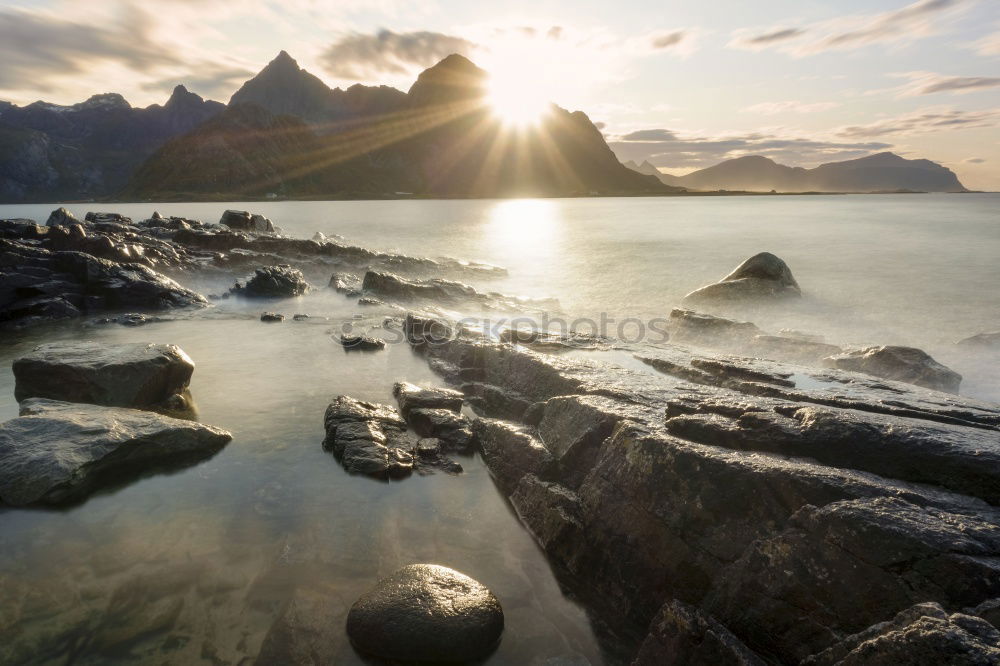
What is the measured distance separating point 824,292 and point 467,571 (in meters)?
36.5

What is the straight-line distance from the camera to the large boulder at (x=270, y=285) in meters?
25.5

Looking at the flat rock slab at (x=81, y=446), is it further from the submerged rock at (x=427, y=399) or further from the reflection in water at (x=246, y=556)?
the submerged rock at (x=427, y=399)

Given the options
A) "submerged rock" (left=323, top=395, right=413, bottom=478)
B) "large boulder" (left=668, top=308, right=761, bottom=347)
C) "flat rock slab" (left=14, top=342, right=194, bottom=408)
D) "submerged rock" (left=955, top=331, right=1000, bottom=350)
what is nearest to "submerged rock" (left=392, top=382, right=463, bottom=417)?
"submerged rock" (left=323, top=395, right=413, bottom=478)

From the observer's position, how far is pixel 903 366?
13.0 m

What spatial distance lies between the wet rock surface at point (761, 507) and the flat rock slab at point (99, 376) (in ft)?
24.0

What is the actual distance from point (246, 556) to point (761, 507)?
6116 mm

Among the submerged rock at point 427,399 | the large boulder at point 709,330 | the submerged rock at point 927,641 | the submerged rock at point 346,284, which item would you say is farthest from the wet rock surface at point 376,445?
the submerged rock at point 346,284

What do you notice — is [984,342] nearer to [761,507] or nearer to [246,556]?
[761,507]

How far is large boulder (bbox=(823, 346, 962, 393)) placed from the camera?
492 inches

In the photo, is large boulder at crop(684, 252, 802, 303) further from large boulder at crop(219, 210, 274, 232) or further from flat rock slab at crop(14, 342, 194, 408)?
large boulder at crop(219, 210, 274, 232)

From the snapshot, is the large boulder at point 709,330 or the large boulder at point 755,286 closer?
the large boulder at point 709,330

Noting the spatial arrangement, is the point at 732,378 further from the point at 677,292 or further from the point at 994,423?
the point at 677,292

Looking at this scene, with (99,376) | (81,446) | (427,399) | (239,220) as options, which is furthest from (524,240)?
(81,446)

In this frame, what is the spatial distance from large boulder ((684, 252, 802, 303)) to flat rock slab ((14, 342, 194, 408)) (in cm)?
2401
